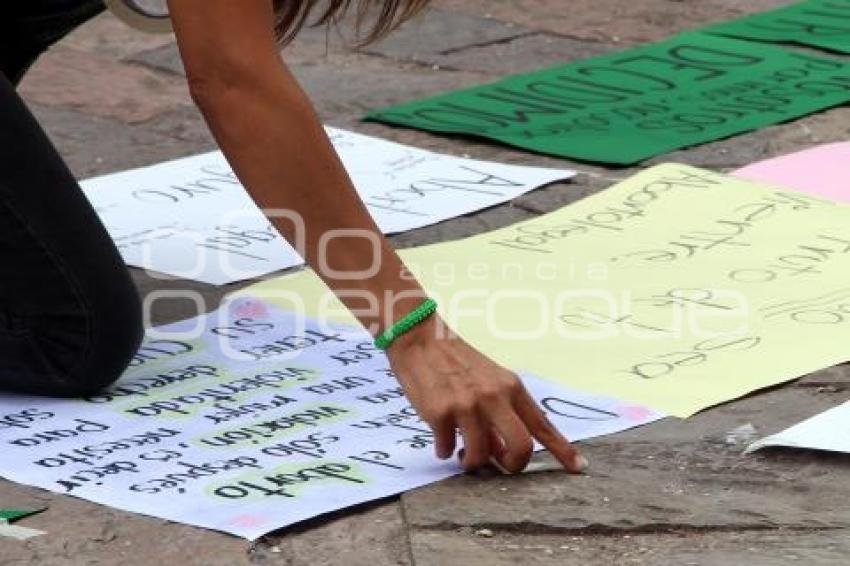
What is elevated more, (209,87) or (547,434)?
(209,87)

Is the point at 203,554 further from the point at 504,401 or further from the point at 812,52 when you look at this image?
the point at 812,52

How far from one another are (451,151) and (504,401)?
5.07 feet

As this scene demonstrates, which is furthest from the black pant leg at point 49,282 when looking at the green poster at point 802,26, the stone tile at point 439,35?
the green poster at point 802,26

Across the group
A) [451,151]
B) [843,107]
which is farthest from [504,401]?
[843,107]

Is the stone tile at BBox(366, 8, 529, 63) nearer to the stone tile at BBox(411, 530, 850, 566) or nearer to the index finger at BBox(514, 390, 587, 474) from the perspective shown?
the index finger at BBox(514, 390, 587, 474)

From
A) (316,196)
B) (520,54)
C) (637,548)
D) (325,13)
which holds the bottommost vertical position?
(637,548)

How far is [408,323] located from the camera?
1.72 meters

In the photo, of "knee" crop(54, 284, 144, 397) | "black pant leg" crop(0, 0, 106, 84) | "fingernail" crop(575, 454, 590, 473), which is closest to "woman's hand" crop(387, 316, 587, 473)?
"fingernail" crop(575, 454, 590, 473)

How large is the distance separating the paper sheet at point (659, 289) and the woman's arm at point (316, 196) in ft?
1.25

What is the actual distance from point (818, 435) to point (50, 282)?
82 cm

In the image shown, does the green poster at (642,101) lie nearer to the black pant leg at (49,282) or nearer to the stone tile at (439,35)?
the stone tile at (439,35)

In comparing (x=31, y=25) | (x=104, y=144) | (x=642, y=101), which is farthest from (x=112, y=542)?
(x=642, y=101)

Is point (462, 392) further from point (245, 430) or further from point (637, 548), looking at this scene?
point (245, 430)

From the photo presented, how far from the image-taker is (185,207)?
292 cm
